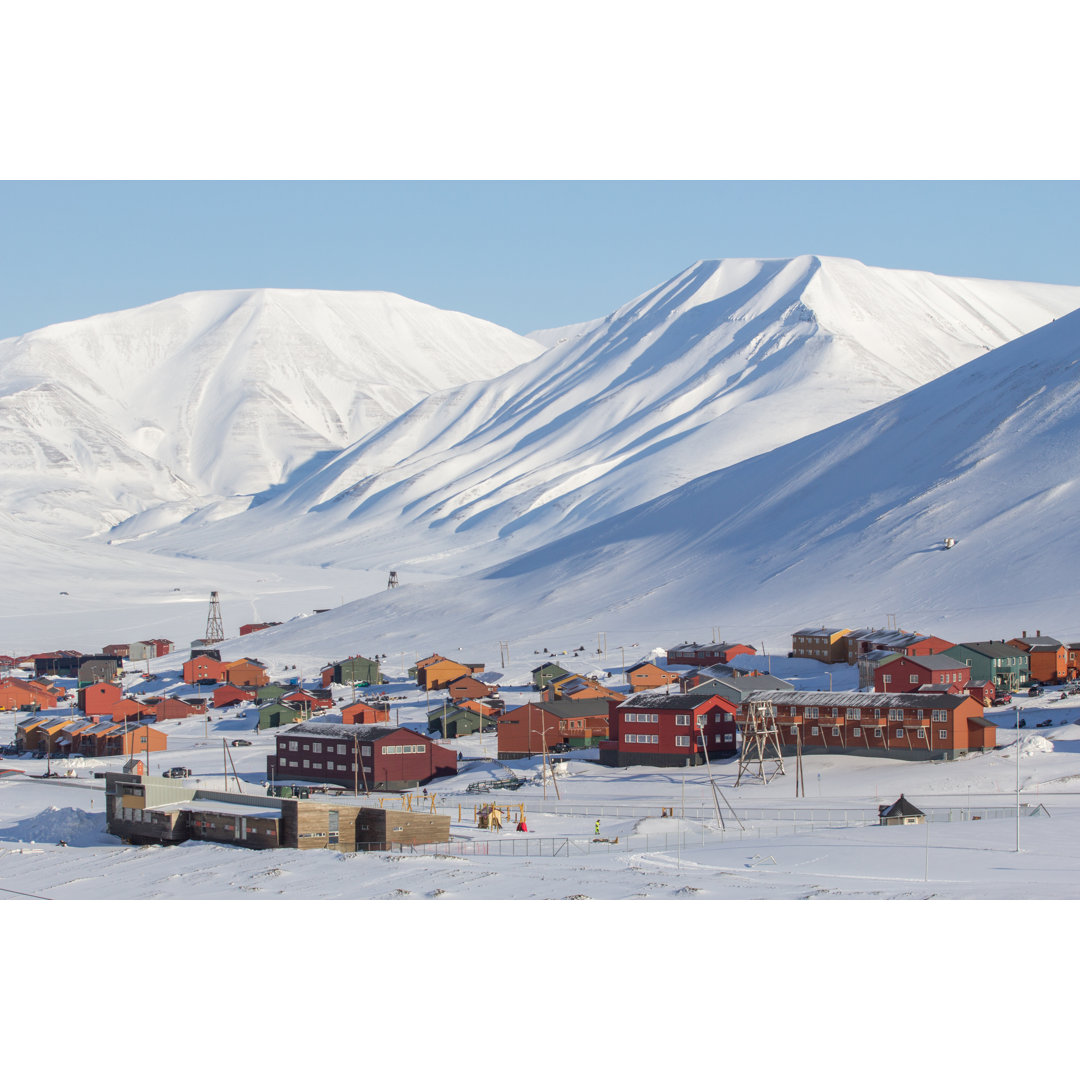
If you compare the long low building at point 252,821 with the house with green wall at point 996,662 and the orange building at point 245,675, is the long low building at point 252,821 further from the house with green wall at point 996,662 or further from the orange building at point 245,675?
the orange building at point 245,675

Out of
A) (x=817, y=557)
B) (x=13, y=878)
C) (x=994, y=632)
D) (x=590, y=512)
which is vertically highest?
(x=590, y=512)

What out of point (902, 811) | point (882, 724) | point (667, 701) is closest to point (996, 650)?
point (882, 724)

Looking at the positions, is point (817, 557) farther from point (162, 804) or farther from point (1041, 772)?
point (162, 804)

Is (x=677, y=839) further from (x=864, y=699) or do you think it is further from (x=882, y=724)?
(x=864, y=699)

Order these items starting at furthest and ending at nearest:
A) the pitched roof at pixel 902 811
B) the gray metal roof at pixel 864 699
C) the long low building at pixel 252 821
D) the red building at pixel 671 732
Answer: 1. the red building at pixel 671 732
2. the gray metal roof at pixel 864 699
3. the pitched roof at pixel 902 811
4. the long low building at pixel 252 821

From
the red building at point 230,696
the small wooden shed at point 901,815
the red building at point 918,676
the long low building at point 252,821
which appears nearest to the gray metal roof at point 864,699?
the red building at point 918,676

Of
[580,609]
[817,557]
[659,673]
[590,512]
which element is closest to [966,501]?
[817,557]
